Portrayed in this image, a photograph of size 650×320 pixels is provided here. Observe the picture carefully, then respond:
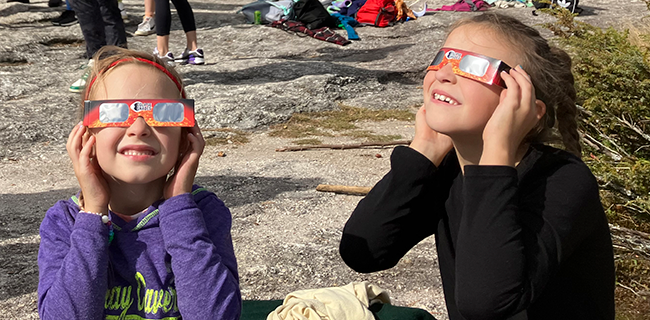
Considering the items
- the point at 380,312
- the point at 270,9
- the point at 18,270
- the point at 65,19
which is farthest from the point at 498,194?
the point at 65,19

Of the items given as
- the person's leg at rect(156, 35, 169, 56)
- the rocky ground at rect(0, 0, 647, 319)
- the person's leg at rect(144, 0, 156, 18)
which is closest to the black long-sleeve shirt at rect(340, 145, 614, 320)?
the rocky ground at rect(0, 0, 647, 319)

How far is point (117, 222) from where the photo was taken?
1.81 m

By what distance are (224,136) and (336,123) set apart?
126 cm

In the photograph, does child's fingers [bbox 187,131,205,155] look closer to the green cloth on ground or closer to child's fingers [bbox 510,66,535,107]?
child's fingers [bbox 510,66,535,107]

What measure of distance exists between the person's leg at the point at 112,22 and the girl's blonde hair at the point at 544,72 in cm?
537

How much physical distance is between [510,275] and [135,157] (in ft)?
3.32

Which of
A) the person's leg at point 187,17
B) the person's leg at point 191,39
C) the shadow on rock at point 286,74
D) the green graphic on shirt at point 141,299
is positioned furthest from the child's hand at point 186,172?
the person's leg at point 191,39

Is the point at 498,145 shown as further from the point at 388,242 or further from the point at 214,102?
the point at 214,102

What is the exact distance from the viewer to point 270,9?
449 inches

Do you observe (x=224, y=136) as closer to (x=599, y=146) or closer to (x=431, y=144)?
(x=599, y=146)

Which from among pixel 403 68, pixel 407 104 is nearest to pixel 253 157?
pixel 407 104

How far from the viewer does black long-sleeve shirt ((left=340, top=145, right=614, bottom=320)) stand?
1.54m

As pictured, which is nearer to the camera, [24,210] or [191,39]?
[24,210]

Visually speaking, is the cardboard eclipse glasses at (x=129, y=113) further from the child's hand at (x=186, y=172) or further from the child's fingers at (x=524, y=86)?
the child's fingers at (x=524, y=86)
